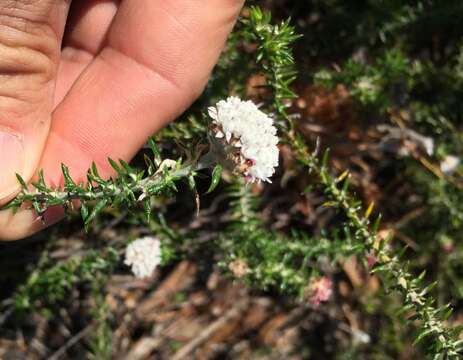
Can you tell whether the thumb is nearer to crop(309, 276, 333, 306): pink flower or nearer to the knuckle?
the knuckle

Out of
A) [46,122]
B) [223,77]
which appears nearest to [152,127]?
[46,122]

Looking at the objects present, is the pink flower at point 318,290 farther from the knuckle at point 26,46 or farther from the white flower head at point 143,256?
the knuckle at point 26,46

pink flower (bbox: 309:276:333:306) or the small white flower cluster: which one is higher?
the small white flower cluster

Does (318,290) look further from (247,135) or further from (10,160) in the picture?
(10,160)

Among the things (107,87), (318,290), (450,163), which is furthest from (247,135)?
(450,163)

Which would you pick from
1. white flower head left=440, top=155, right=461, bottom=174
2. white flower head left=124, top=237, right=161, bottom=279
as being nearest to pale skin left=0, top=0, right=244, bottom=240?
white flower head left=124, top=237, right=161, bottom=279

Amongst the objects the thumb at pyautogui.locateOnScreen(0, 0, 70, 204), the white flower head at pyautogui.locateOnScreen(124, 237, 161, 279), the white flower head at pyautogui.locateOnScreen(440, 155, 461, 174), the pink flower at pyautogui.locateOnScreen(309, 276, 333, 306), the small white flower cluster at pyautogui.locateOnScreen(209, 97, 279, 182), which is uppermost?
the thumb at pyautogui.locateOnScreen(0, 0, 70, 204)
